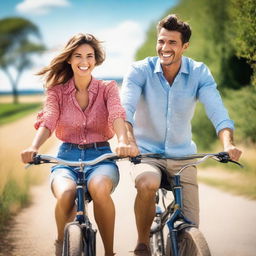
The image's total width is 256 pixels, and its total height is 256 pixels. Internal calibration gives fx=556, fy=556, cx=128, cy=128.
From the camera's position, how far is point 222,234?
607cm

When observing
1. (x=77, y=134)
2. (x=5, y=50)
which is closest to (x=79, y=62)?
(x=77, y=134)

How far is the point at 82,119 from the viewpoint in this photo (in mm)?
3971

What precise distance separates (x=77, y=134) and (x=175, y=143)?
0.81 metres

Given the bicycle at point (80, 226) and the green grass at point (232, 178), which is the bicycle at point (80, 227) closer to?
the bicycle at point (80, 226)

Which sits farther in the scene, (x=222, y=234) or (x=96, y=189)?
(x=222, y=234)

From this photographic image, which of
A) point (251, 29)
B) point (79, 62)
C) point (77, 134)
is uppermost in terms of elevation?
point (251, 29)

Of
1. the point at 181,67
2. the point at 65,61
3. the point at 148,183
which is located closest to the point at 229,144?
the point at 148,183

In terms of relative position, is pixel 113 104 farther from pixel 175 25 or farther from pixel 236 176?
pixel 236 176

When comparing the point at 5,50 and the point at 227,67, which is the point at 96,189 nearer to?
the point at 227,67

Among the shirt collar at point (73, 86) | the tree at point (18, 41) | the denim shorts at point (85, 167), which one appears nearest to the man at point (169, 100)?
the shirt collar at point (73, 86)

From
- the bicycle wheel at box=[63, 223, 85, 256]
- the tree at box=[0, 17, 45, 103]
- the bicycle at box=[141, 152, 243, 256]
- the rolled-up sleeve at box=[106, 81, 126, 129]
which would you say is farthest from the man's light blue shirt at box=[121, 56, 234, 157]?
the tree at box=[0, 17, 45, 103]

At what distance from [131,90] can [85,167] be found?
0.74 m

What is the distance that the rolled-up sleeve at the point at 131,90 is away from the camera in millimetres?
4148

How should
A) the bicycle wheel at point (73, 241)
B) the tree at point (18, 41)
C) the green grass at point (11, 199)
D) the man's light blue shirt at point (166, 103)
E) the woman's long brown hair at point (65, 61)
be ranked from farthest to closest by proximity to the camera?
the tree at point (18, 41)
the green grass at point (11, 199)
the man's light blue shirt at point (166, 103)
the woman's long brown hair at point (65, 61)
the bicycle wheel at point (73, 241)
